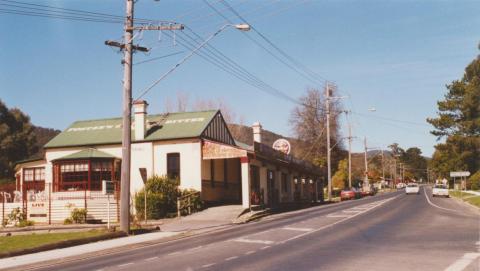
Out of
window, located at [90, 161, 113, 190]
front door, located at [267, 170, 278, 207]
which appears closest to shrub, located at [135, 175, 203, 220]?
window, located at [90, 161, 113, 190]

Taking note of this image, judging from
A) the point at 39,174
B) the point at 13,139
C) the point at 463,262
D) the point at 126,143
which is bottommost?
the point at 463,262

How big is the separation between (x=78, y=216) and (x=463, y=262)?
23.5 m

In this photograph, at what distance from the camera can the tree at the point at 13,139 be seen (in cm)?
6525

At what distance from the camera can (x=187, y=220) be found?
2906cm

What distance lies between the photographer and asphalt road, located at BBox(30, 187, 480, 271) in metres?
12.5

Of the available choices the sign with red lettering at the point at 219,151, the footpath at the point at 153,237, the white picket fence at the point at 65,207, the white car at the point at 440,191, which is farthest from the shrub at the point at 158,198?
the white car at the point at 440,191

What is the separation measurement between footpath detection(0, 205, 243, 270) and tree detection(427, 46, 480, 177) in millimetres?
49060

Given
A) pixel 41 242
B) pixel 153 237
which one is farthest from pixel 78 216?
pixel 41 242

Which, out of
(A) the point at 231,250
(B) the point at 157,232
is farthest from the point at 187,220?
(A) the point at 231,250

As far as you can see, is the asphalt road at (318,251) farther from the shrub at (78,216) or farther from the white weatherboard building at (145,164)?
the white weatherboard building at (145,164)

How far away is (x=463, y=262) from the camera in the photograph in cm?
1223

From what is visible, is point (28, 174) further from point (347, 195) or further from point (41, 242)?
point (347, 195)

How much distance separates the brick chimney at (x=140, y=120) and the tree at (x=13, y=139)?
3386 centimetres

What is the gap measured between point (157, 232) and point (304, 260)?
478 inches
